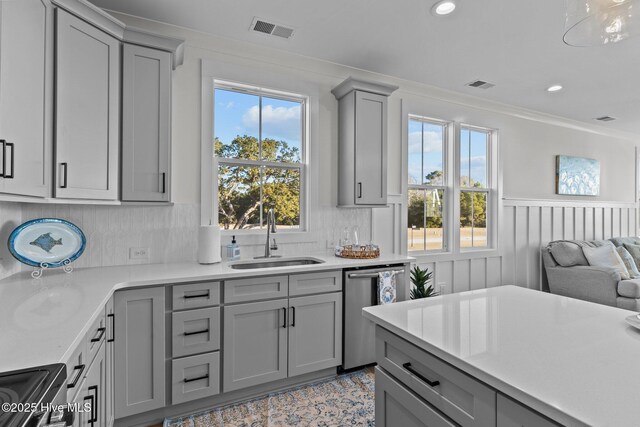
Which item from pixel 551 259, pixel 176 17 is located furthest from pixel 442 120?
pixel 176 17

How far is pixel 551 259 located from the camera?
14.8ft

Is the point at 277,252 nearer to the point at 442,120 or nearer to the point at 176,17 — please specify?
the point at 176,17

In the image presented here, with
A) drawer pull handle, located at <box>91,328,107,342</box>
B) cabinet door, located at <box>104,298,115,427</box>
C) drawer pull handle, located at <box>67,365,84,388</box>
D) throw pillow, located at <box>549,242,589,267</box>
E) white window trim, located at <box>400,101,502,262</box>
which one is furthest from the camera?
throw pillow, located at <box>549,242,589,267</box>

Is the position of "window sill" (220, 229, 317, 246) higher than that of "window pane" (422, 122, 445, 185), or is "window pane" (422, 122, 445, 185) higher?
"window pane" (422, 122, 445, 185)

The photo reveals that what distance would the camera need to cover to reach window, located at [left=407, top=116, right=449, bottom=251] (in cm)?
387

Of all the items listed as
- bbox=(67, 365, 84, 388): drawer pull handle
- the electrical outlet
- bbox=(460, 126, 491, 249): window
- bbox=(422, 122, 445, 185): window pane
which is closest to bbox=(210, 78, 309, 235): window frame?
the electrical outlet

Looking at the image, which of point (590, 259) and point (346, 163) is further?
point (590, 259)

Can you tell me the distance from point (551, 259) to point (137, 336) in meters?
4.98

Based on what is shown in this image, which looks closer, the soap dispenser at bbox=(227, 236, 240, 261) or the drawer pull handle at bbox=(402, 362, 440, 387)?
the drawer pull handle at bbox=(402, 362, 440, 387)

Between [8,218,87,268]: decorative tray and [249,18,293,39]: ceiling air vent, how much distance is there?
6.58ft

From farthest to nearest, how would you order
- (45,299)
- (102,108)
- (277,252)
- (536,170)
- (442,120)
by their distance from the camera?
1. (536,170)
2. (442,120)
3. (277,252)
4. (102,108)
5. (45,299)

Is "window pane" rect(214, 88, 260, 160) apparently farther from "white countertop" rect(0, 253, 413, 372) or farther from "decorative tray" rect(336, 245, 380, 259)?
"decorative tray" rect(336, 245, 380, 259)

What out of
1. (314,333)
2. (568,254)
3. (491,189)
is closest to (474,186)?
(491,189)

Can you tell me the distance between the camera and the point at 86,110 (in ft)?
6.58
